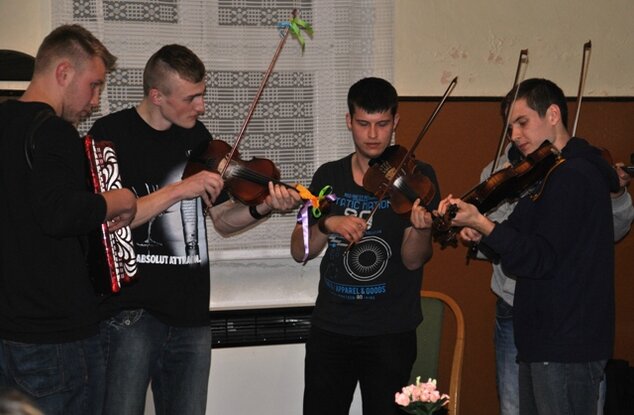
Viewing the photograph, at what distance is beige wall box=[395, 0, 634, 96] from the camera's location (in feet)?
13.4

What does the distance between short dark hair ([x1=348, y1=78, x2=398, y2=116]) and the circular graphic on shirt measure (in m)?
0.49

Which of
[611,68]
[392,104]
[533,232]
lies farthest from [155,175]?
[611,68]

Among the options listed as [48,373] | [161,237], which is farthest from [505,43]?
[48,373]

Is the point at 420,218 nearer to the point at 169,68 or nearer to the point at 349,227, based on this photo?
the point at 349,227

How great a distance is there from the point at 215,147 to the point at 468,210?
0.94 metres

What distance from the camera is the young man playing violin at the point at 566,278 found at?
8.65 feet

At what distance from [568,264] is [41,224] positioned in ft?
5.25

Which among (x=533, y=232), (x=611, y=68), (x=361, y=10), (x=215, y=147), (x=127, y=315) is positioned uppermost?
(x=361, y=10)

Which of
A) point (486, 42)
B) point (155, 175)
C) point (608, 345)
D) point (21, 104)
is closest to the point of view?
point (21, 104)

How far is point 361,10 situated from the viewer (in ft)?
12.8

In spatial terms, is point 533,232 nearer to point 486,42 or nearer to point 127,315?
point 127,315

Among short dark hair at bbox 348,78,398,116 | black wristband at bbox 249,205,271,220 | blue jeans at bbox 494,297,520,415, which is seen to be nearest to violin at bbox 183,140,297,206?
black wristband at bbox 249,205,271,220

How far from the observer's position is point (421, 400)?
225 cm

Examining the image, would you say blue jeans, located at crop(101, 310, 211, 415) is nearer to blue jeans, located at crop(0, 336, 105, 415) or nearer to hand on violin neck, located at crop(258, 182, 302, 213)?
blue jeans, located at crop(0, 336, 105, 415)
